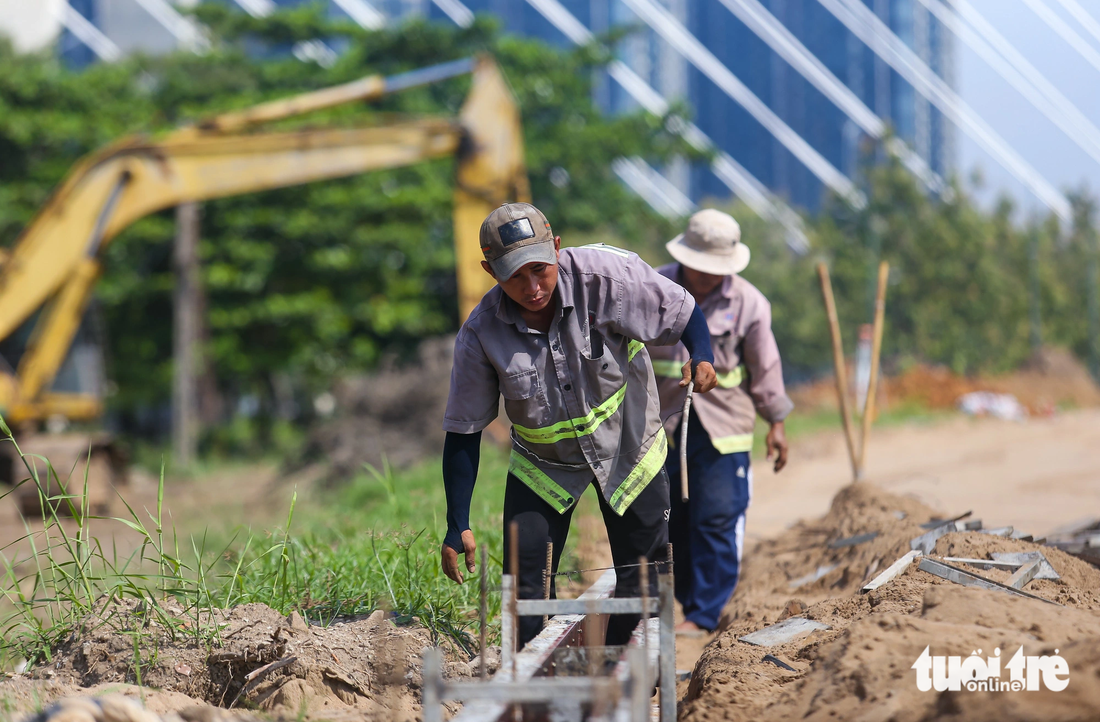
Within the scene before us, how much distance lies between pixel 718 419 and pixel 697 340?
4.56 feet

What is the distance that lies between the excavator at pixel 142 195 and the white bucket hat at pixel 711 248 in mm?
6920

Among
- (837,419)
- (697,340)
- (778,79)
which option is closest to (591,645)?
(697,340)

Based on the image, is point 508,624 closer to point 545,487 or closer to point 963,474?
point 545,487

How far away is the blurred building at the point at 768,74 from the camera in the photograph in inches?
1719

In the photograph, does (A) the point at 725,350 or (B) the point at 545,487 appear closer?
(B) the point at 545,487

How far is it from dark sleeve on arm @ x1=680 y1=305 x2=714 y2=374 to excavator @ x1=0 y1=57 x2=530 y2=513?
8190 millimetres

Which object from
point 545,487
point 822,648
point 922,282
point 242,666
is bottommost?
point 242,666

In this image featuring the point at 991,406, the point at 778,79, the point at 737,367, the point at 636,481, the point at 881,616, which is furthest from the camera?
the point at 778,79

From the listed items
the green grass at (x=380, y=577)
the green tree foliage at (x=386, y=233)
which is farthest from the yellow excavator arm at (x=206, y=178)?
the green tree foliage at (x=386, y=233)

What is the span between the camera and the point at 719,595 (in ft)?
15.6

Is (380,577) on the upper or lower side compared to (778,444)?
lower

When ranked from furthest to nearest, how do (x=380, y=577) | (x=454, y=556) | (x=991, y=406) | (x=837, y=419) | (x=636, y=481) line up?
(x=991, y=406)
(x=837, y=419)
(x=380, y=577)
(x=636, y=481)
(x=454, y=556)

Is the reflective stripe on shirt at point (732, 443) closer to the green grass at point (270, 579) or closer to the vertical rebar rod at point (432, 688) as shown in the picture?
the green grass at point (270, 579)

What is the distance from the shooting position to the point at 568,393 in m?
3.31
